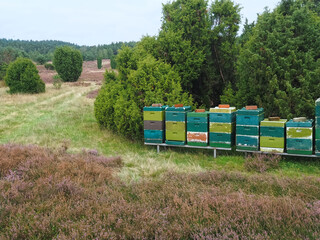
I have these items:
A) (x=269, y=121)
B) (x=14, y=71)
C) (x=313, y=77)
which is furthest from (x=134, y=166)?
(x=14, y=71)

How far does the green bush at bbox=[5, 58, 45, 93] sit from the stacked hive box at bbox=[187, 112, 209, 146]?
23.3 metres

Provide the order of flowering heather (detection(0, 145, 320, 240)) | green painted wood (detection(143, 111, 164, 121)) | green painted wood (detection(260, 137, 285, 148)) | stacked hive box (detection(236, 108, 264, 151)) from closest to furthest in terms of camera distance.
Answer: flowering heather (detection(0, 145, 320, 240))
green painted wood (detection(260, 137, 285, 148))
stacked hive box (detection(236, 108, 264, 151))
green painted wood (detection(143, 111, 164, 121))

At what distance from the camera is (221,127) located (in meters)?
9.27

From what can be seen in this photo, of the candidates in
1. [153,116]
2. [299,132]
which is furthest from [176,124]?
[299,132]

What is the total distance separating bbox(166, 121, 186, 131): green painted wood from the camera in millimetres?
9773

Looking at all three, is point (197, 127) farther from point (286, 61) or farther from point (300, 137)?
point (286, 61)

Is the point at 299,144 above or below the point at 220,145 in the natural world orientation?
above

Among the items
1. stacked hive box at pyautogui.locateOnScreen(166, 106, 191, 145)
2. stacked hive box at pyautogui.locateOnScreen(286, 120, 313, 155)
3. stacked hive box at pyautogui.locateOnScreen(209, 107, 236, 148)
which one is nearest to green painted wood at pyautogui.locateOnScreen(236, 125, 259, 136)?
stacked hive box at pyautogui.locateOnScreen(209, 107, 236, 148)

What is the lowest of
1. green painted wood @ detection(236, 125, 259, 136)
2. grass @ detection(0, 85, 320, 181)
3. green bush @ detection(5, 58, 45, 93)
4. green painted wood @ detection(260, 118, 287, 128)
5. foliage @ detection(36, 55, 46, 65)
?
grass @ detection(0, 85, 320, 181)

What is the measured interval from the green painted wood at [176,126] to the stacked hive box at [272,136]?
2557 millimetres

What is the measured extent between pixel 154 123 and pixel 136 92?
249 cm

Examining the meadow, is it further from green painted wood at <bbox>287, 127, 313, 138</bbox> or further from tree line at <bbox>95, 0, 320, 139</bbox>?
tree line at <bbox>95, 0, 320, 139</bbox>

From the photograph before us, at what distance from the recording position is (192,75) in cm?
1494

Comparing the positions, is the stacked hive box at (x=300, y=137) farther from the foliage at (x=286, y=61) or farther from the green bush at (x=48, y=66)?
the green bush at (x=48, y=66)
